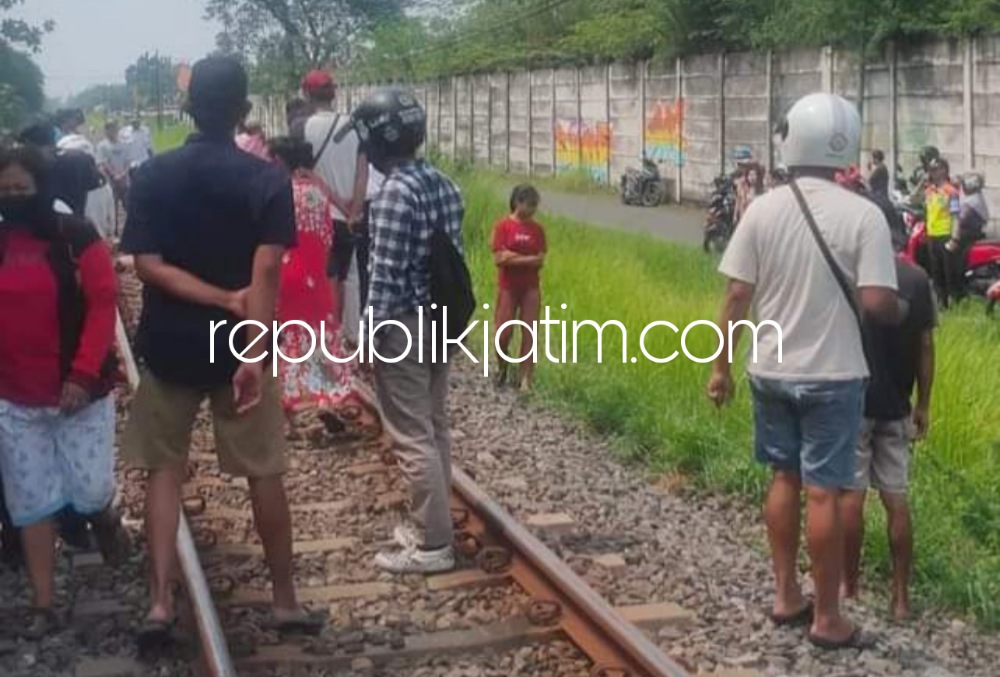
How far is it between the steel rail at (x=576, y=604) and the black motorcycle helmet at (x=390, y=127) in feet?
5.15

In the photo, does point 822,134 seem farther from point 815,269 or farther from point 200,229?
point 200,229

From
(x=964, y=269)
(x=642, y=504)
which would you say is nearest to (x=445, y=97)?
(x=964, y=269)

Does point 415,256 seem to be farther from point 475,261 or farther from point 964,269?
point 964,269

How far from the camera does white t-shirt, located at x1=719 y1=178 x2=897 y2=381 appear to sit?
5.87 metres

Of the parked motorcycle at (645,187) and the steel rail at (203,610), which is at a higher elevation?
the parked motorcycle at (645,187)

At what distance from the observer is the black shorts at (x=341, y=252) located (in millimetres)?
10391

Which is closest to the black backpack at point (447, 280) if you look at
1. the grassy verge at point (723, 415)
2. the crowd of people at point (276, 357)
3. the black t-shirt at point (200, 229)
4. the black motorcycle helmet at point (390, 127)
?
the crowd of people at point (276, 357)

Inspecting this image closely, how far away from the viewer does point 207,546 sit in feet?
23.8

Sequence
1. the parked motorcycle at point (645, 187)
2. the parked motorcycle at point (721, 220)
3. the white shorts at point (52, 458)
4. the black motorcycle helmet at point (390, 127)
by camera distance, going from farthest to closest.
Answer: the parked motorcycle at point (645, 187) < the parked motorcycle at point (721, 220) < the black motorcycle helmet at point (390, 127) < the white shorts at point (52, 458)

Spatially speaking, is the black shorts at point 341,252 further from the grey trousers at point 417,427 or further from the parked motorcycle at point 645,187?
the parked motorcycle at point 645,187

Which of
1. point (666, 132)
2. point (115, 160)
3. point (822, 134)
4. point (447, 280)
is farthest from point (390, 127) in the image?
point (666, 132)

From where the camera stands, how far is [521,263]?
11.1 meters

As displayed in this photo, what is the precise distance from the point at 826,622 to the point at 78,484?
8.90ft

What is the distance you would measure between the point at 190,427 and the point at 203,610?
0.62 meters
